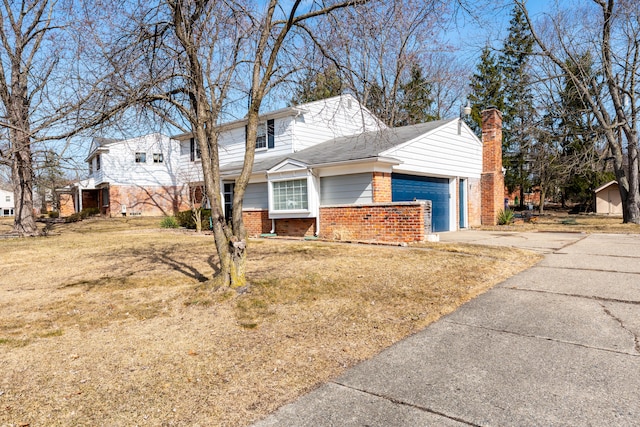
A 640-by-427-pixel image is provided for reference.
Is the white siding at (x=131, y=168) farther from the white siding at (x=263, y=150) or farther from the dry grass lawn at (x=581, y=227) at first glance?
the dry grass lawn at (x=581, y=227)

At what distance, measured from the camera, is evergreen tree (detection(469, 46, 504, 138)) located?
3619cm

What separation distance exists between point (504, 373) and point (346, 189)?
10279mm

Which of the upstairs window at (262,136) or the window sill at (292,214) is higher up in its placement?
the upstairs window at (262,136)

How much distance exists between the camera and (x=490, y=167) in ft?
58.6

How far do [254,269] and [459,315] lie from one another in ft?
12.3

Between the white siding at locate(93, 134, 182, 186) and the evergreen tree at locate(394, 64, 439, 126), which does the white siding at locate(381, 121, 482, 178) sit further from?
the white siding at locate(93, 134, 182, 186)

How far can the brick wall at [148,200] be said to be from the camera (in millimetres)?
29272

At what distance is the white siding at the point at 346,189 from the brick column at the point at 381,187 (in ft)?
0.61

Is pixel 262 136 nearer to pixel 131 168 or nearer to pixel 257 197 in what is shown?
pixel 257 197

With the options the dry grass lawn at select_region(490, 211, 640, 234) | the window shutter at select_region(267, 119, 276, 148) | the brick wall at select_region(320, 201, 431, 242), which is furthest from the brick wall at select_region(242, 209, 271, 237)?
the dry grass lawn at select_region(490, 211, 640, 234)

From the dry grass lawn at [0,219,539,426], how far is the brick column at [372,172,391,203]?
409cm

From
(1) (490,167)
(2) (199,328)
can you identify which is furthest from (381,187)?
(2) (199,328)

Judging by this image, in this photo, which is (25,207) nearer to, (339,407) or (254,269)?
(254,269)

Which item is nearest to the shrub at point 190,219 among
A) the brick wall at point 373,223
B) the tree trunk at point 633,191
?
the brick wall at point 373,223
